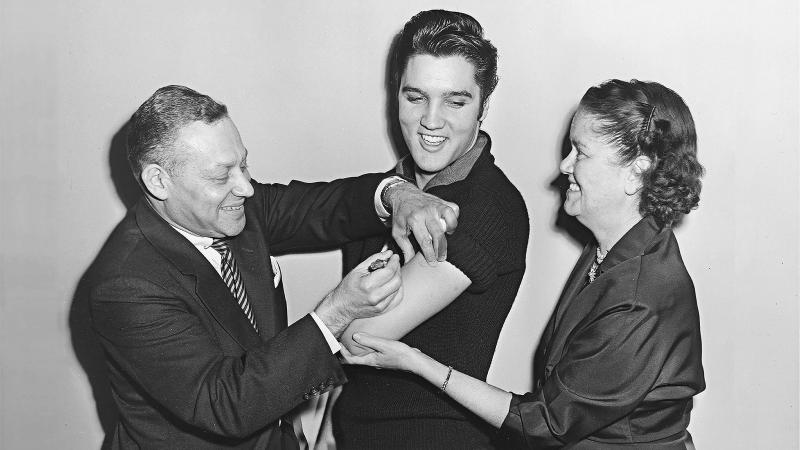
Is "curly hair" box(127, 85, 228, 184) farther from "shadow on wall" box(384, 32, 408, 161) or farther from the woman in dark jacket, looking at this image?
"shadow on wall" box(384, 32, 408, 161)

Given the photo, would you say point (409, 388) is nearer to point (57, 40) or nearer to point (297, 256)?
point (297, 256)

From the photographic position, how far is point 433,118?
2520 millimetres

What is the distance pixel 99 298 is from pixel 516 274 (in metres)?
1.09

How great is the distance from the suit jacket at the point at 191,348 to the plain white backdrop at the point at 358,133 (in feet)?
2.71

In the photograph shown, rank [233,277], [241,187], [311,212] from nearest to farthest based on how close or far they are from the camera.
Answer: [241,187], [233,277], [311,212]

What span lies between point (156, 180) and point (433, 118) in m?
0.75

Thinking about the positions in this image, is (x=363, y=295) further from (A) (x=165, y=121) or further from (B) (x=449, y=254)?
(A) (x=165, y=121)

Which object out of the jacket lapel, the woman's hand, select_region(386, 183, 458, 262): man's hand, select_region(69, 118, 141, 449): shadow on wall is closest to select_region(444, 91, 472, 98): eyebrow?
select_region(386, 183, 458, 262): man's hand

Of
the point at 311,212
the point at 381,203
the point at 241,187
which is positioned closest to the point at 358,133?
the point at 311,212

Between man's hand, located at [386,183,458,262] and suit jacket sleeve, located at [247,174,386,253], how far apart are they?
0.24 meters

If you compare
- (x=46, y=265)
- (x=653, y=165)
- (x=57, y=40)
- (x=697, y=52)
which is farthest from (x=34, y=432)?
(x=697, y=52)

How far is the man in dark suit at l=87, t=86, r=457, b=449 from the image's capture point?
2.26 metres

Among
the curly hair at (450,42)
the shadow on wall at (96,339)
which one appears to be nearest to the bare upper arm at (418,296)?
the curly hair at (450,42)

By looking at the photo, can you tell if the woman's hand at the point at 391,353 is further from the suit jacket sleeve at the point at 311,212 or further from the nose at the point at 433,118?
the nose at the point at 433,118
